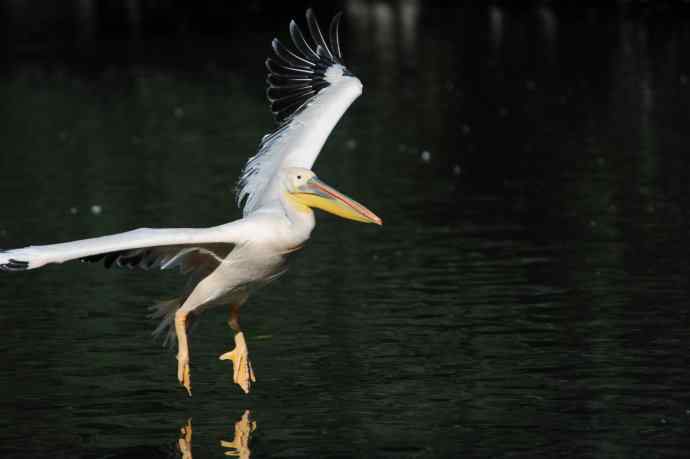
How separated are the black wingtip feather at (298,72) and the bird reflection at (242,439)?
3053 mm

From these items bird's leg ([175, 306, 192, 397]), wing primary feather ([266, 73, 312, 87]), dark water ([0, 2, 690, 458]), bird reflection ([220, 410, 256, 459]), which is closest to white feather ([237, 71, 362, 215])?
wing primary feather ([266, 73, 312, 87])

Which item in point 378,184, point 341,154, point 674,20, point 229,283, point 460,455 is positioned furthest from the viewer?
point 674,20

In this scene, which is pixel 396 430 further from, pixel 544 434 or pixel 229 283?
pixel 229 283

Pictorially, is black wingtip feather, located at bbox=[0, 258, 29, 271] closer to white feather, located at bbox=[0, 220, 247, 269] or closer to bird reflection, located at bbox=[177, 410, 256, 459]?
white feather, located at bbox=[0, 220, 247, 269]

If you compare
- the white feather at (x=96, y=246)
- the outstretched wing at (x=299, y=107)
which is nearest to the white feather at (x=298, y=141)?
the outstretched wing at (x=299, y=107)

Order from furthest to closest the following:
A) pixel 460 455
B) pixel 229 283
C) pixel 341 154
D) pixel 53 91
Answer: pixel 53 91 → pixel 341 154 → pixel 229 283 → pixel 460 455

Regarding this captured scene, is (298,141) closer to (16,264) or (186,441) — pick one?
(16,264)

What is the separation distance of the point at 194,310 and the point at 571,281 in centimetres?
337

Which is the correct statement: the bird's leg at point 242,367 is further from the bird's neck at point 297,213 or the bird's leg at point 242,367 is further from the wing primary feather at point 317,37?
the wing primary feather at point 317,37

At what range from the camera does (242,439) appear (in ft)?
27.9

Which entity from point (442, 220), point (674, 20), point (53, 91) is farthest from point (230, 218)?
point (674, 20)

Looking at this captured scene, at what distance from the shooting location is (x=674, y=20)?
3881cm

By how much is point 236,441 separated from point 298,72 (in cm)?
390

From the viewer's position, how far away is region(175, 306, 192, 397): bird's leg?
922 cm
